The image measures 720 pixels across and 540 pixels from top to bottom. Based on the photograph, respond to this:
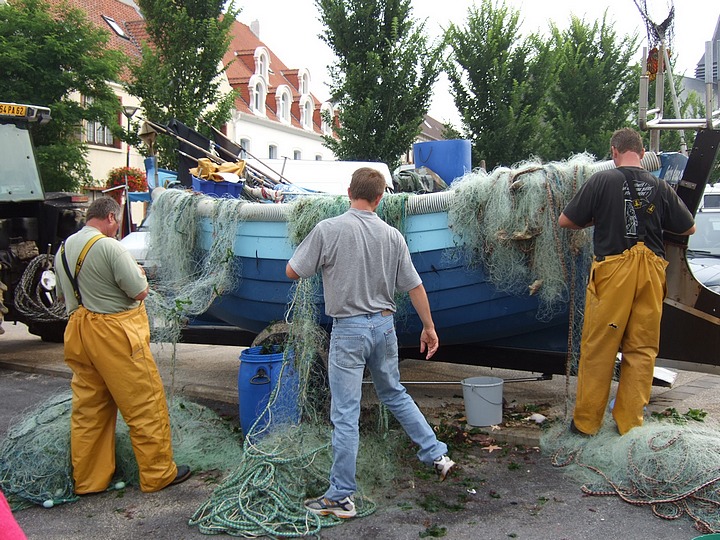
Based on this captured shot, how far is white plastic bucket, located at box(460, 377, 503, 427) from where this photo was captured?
465 cm

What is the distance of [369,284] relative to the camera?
11.8 feet

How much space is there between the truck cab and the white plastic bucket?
506cm

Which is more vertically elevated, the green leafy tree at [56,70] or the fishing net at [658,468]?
the green leafy tree at [56,70]

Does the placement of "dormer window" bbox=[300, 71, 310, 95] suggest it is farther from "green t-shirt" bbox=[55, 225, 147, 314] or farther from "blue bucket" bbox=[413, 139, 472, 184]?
"green t-shirt" bbox=[55, 225, 147, 314]

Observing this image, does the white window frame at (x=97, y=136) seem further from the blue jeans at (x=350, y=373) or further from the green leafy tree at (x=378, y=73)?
the blue jeans at (x=350, y=373)

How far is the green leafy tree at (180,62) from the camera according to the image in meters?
14.4

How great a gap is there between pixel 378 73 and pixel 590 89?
7651 mm

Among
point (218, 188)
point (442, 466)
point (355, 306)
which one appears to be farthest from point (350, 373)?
point (218, 188)

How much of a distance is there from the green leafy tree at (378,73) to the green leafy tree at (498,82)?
152 cm

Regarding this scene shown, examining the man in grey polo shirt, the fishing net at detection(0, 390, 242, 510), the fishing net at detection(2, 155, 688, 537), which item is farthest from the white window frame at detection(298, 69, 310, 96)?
the man in grey polo shirt

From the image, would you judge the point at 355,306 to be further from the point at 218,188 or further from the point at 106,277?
the point at 218,188

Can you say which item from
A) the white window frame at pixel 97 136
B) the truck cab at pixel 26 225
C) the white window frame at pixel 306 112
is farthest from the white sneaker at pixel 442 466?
the white window frame at pixel 306 112

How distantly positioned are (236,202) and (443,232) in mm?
1673

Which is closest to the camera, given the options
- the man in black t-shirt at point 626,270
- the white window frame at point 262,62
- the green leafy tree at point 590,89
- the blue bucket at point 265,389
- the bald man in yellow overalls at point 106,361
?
the bald man in yellow overalls at point 106,361
